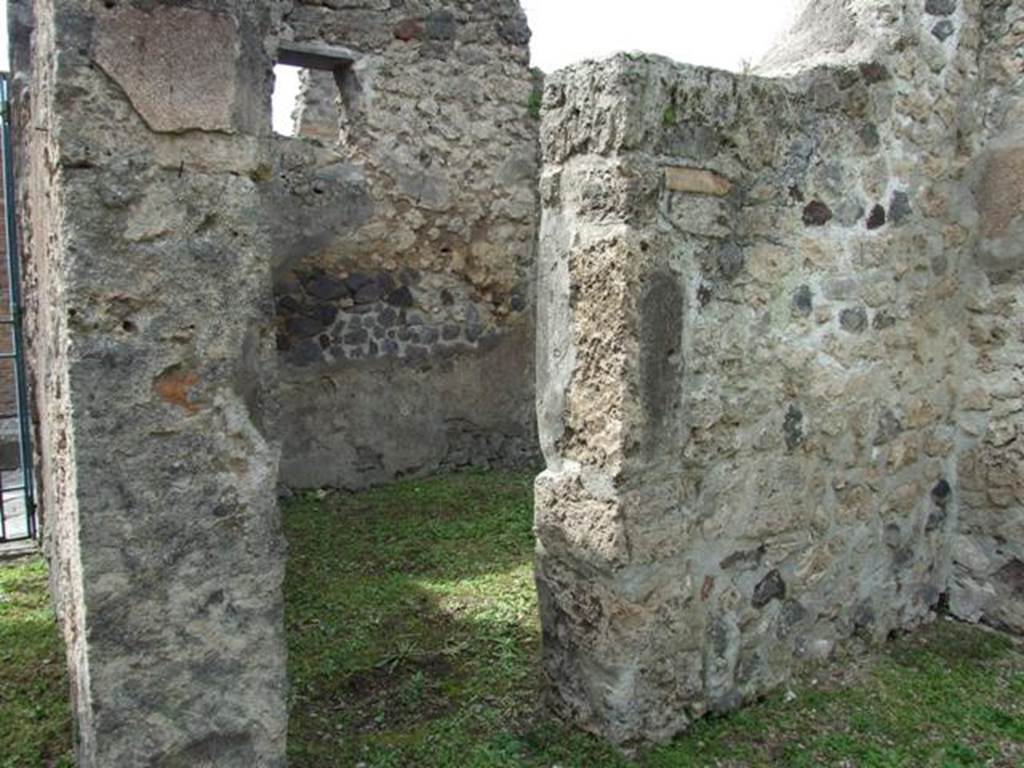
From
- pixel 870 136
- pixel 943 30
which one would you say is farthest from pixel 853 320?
pixel 943 30

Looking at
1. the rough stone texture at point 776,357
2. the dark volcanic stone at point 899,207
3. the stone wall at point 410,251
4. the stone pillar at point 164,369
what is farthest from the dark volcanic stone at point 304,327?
the dark volcanic stone at point 899,207

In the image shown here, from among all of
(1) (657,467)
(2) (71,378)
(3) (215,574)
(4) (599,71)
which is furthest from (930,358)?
(2) (71,378)

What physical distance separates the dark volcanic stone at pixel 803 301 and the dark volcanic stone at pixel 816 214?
220 millimetres

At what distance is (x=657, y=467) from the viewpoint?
261 cm

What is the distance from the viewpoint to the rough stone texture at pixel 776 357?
8.38 ft

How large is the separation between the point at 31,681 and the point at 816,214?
3227mm

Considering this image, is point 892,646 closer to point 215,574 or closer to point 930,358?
point 930,358

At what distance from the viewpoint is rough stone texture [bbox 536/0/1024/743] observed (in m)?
2.55

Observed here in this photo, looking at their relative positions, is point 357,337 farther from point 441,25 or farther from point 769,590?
point 769,590

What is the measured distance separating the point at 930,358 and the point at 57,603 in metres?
3.60

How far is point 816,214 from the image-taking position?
9.64 ft

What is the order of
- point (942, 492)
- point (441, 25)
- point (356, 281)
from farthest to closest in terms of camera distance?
1. point (441, 25)
2. point (356, 281)
3. point (942, 492)

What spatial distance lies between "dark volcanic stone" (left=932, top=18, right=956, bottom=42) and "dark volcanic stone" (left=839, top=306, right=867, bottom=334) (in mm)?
1045

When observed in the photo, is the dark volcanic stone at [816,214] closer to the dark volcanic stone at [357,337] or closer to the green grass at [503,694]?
the green grass at [503,694]
